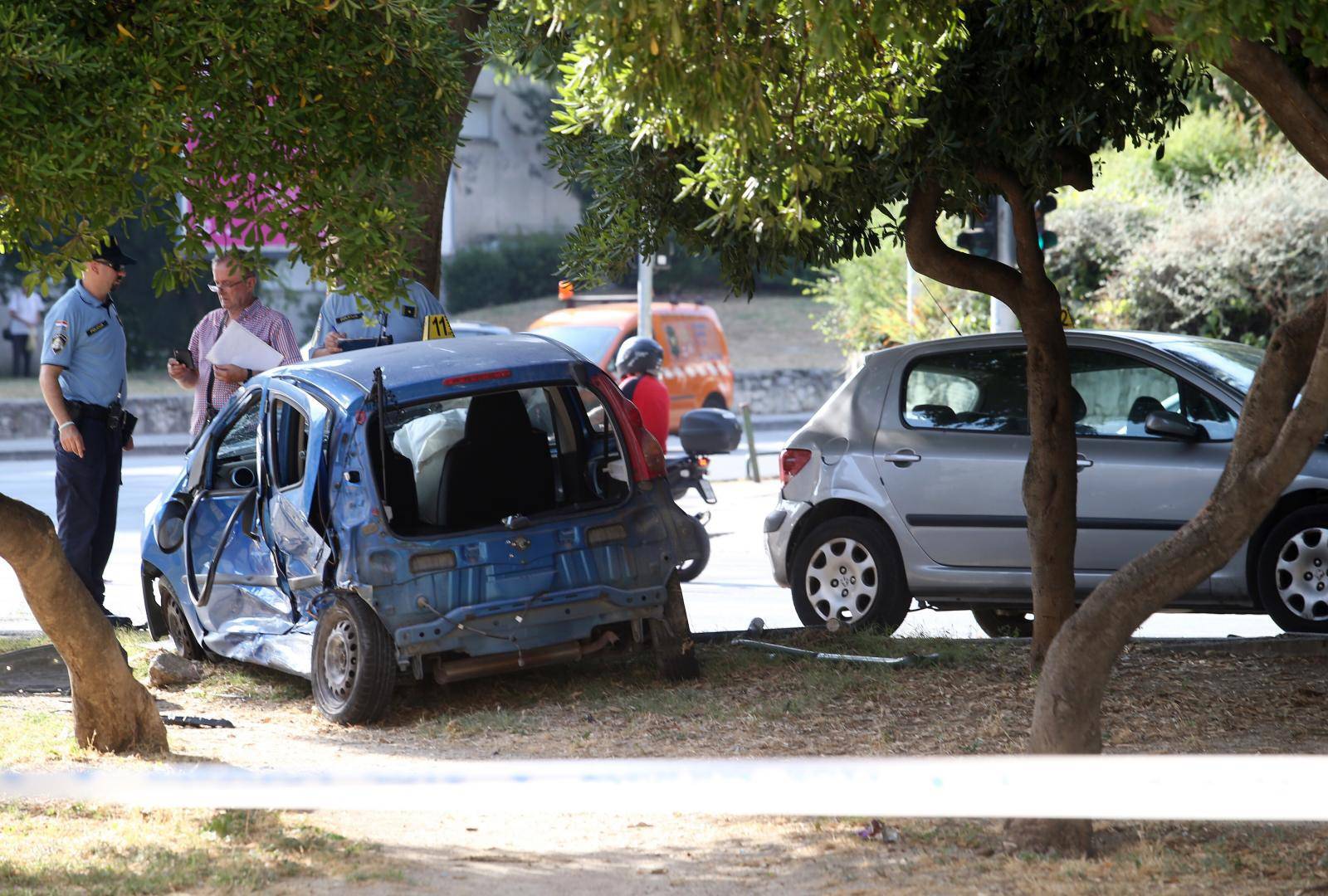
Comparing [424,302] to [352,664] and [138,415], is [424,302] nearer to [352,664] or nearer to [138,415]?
[352,664]

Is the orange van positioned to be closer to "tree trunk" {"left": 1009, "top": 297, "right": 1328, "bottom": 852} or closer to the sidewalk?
the sidewalk

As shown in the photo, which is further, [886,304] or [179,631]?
[886,304]

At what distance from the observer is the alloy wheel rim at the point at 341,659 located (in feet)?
24.1

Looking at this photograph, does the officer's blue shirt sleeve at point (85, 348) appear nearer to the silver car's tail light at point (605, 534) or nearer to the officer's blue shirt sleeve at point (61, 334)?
the officer's blue shirt sleeve at point (61, 334)

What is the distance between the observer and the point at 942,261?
7.50m

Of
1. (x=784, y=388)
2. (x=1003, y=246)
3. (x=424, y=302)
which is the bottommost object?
(x=784, y=388)

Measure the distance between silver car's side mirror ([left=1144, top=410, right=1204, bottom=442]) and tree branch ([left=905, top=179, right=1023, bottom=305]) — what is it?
166 centimetres

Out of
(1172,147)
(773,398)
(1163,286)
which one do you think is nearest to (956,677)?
(1163,286)

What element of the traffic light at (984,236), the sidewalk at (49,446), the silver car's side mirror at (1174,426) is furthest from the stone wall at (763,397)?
the silver car's side mirror at (1174,426)

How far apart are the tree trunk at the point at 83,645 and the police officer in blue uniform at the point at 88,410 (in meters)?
2.88

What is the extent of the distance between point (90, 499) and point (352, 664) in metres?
2.75

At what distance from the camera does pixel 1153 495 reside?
8.80m

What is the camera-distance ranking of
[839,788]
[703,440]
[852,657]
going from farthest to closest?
[703,440] < [852,657] < [839,788]

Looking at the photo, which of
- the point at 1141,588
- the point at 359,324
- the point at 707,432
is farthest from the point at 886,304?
the point at 1141,588
